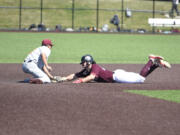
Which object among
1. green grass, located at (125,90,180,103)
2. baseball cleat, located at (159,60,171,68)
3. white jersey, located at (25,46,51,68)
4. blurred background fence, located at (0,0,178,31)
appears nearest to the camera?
green grass, located at (125,90,180,103)

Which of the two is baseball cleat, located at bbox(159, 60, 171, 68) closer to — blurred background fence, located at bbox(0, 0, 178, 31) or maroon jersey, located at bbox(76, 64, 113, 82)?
maroon jersey, located at bbox(76, 64, 113, 82)

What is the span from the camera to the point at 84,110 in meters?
9.78

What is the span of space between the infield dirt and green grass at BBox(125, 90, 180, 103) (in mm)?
404

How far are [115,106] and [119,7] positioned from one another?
54250 millimetres

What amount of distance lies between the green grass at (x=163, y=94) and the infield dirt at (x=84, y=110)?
1.32 feet

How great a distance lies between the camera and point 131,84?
46.0 ft

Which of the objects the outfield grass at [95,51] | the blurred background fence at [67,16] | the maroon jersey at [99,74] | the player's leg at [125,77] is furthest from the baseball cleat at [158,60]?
the blurred background fence at [67,16]

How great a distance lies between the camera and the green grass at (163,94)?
11659 mm

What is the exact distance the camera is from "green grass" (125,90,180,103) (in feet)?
38.3

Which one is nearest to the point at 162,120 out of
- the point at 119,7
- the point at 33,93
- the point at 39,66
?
the point at 33,93

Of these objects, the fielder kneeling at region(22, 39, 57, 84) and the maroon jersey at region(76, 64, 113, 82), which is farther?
the fielder kneeling at region(22, 39, 57, 84)

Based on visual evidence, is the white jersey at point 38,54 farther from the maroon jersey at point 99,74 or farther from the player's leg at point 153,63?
the player's leg at point 153,63

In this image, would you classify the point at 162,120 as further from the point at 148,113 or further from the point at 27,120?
the point at 27,120

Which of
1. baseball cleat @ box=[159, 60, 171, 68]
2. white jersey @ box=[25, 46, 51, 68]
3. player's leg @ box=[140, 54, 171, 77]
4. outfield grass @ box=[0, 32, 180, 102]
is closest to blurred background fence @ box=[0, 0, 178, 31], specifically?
outfield grass @ box=[0, 32, 180, 102]
